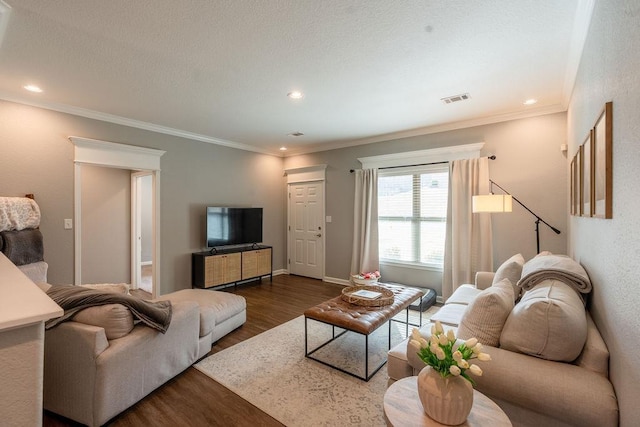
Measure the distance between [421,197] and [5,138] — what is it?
5217 mm

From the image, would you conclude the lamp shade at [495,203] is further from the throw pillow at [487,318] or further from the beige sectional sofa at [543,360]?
the throw pillow at [487,318]

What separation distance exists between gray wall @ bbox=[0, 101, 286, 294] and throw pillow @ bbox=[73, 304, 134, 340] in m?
2.20

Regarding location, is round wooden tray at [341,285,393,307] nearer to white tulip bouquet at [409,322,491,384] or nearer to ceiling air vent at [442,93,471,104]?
white tulip bouquet at [409,322,491,384]

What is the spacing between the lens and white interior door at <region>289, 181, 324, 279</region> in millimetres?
5676

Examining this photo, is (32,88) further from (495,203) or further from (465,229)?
(465,229)

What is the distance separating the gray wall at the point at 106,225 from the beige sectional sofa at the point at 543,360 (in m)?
5.09

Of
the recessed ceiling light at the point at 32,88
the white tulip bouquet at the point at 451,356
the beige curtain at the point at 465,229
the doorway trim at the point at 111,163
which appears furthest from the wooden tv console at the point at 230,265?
the white tulip bouquet at the point at 451,356

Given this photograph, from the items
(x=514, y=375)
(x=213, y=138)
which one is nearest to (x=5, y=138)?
(x=213, y=138)

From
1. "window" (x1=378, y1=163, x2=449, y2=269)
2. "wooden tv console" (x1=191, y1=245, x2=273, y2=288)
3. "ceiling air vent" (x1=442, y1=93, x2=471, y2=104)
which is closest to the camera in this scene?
"ceiling air vent" (x1=442, y1=93, x2=471, y2=104)

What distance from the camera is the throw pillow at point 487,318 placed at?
1594 mm

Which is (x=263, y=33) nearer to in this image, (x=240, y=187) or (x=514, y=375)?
(x=514, y=375)

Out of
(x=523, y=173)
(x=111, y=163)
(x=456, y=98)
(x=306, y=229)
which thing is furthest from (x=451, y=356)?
(x=306, y=229)

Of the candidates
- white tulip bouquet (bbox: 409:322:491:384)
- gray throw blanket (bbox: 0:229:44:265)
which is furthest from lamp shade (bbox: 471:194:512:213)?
gray throw blanket (bbox: 0:229:44:265)

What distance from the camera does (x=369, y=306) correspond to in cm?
265
